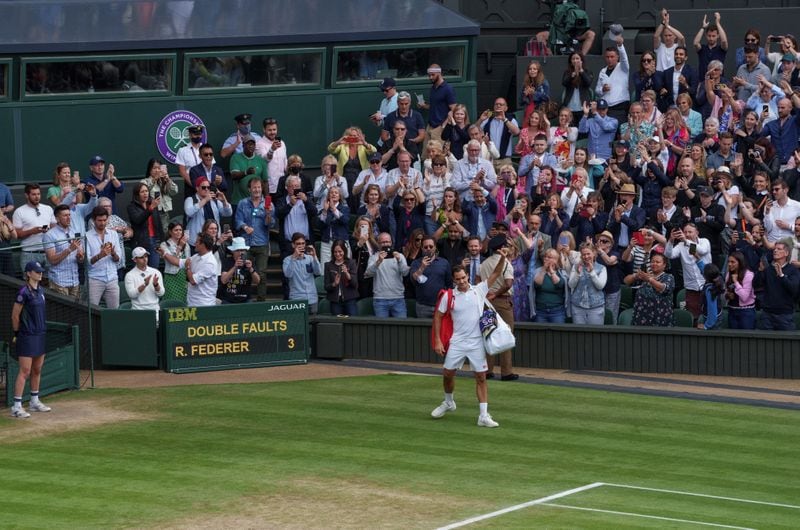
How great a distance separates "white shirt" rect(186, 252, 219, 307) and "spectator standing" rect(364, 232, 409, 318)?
92.8 inches

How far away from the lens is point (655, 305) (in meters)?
22.5

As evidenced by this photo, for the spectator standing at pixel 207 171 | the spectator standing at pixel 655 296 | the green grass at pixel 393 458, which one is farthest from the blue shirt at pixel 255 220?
the spectator standing at pixel 655 296

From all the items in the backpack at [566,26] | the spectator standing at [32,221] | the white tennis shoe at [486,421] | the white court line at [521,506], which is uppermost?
the backpack at [566,26]

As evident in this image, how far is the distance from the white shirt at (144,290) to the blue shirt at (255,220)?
1981mm

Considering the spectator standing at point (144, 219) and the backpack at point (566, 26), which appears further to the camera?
the backpack at point (566, 26)

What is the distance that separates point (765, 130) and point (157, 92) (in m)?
10.9

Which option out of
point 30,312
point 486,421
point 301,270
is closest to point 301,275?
point 301,270

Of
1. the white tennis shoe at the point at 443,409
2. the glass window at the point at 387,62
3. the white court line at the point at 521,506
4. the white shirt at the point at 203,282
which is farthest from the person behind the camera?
the glass window at the point at 387,62

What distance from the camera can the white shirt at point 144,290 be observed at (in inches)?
904

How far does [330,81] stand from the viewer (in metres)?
29.1

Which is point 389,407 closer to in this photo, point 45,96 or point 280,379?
point 280,379

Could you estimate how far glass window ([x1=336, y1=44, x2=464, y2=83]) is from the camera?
29.1 metres

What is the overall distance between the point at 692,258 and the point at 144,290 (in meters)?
8.17

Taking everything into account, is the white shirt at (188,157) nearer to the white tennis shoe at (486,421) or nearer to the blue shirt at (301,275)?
the blue shirt at (301,275)
